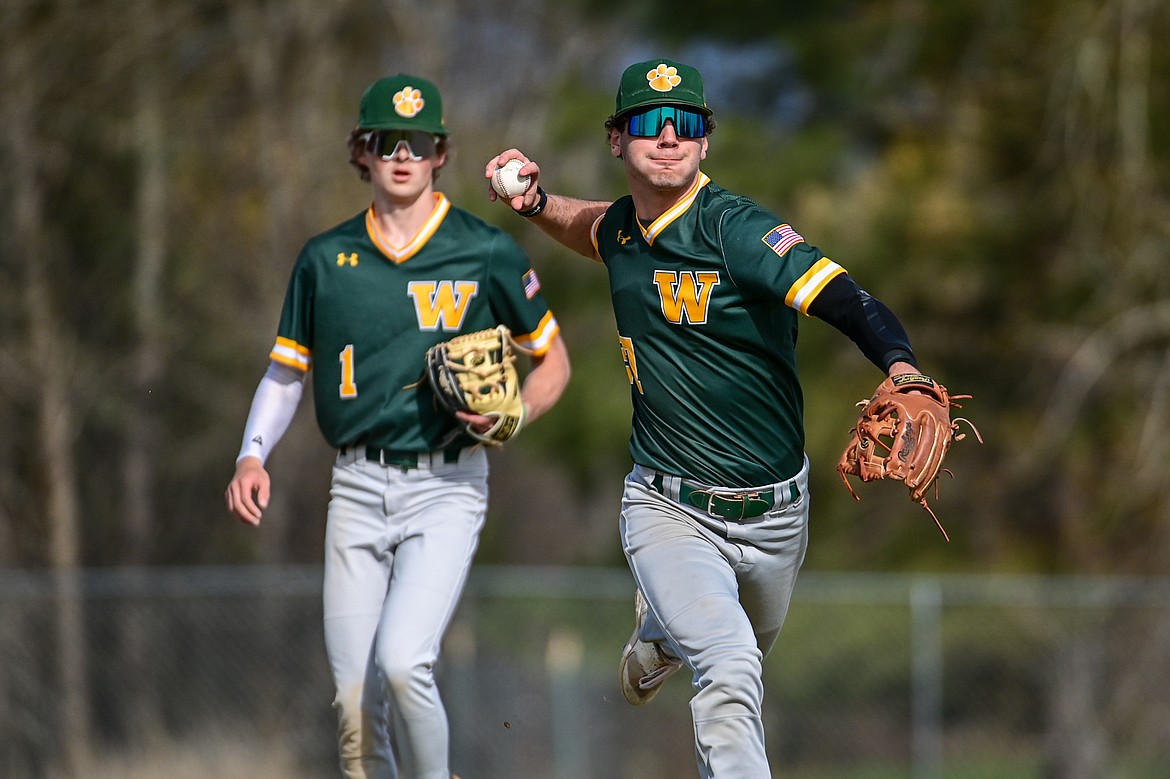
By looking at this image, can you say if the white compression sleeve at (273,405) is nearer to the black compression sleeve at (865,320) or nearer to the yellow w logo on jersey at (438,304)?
the yellow w logo on jersey at (438,304)

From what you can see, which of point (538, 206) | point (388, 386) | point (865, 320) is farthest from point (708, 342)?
point (388, 386)

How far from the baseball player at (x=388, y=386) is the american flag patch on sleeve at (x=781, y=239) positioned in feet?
4.19

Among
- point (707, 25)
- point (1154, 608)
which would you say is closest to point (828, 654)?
point (1154, 608)

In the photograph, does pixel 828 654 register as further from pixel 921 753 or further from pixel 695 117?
pixel 695 117

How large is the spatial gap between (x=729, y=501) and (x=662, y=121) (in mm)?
1093

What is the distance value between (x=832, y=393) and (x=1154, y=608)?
3.14 metres

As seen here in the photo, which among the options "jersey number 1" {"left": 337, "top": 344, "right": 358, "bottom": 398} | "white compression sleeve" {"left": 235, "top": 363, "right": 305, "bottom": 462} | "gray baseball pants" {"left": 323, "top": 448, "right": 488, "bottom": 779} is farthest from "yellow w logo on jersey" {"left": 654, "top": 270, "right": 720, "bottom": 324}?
"white compression sleeve" {"left": 235, "top": 363, "right": 305, "bottom": 462}

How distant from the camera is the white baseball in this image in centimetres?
478

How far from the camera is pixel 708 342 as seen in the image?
4.37 m

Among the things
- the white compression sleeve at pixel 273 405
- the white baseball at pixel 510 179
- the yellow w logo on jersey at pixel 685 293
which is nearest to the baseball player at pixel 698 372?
the yellow w logo on jersey at pixel 685 293

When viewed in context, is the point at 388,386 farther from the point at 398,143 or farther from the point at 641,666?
the point at 641,666

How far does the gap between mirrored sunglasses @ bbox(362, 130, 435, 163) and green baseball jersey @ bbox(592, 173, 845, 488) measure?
3.24 ft

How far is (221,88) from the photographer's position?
16.1m

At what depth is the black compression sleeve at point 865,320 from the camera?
390cm
